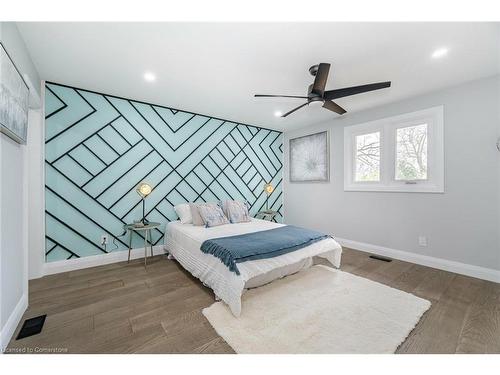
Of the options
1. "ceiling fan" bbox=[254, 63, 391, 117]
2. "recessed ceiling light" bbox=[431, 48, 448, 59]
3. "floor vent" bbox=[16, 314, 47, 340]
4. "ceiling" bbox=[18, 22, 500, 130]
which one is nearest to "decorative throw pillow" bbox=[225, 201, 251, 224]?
"ceiling" bbox=[18, 22, 500, 130]

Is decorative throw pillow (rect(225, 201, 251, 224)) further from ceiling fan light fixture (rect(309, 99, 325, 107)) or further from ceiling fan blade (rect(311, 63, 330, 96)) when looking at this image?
ceiling fan blade (rect(311, 63, 330, 96))

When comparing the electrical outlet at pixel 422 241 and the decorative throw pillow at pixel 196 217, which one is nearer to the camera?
the electrical outlet at pixel 422 241

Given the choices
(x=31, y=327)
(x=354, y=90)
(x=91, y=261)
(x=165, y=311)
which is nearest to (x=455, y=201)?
(x=354, y=90)

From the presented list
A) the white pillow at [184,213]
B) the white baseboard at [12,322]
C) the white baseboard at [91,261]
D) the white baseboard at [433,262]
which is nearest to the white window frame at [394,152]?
the white baseboard at [433,262]

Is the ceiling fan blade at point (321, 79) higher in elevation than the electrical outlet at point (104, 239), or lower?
higher

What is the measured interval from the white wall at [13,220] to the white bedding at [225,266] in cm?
152

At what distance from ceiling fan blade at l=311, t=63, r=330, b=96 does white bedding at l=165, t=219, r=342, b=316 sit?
1.78m

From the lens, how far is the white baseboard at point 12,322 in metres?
1.49

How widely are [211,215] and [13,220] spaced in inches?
81.8

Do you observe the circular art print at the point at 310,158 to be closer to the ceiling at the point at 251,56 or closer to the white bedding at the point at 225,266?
the ceiling at the point at 251,56

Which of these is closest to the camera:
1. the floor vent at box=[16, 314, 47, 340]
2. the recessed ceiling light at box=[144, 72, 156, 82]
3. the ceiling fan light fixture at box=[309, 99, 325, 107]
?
the floor vent at box=[16, 314, 47, 340]

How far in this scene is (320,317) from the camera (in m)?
1.84

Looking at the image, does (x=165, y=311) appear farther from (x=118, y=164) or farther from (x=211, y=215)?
(x=118, y=164)

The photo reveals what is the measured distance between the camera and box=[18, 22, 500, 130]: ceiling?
179 cm
